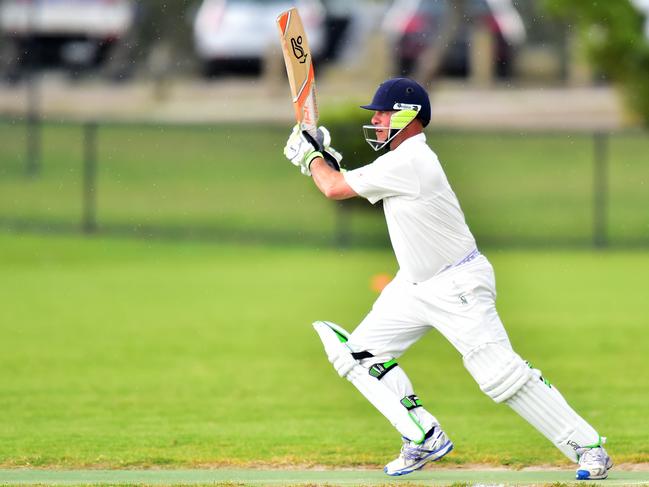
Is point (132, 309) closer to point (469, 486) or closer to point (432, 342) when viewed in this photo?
point (432, 342)

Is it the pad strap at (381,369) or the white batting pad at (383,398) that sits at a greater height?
the pad strap at (381,369)

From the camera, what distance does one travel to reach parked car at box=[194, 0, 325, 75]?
3128 centimetres

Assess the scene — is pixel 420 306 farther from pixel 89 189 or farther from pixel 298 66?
pixel 89 189

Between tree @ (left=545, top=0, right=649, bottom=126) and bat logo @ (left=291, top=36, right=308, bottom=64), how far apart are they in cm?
1980

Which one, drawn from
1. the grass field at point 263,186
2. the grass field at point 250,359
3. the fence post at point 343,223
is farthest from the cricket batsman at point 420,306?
the grass field at point 263,186

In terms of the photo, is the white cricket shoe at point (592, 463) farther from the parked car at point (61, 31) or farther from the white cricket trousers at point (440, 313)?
the parked car at point (61, 31)

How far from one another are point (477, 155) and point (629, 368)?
17.8m

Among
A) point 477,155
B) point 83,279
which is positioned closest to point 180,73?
point 477,155

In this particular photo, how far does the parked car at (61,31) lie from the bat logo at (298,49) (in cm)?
2378

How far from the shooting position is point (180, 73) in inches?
1437

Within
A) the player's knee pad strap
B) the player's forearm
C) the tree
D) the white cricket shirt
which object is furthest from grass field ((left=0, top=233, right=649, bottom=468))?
the tree

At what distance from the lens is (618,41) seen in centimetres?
2717

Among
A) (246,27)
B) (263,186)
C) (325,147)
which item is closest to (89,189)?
(263,186)

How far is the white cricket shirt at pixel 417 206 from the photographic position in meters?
7.45
